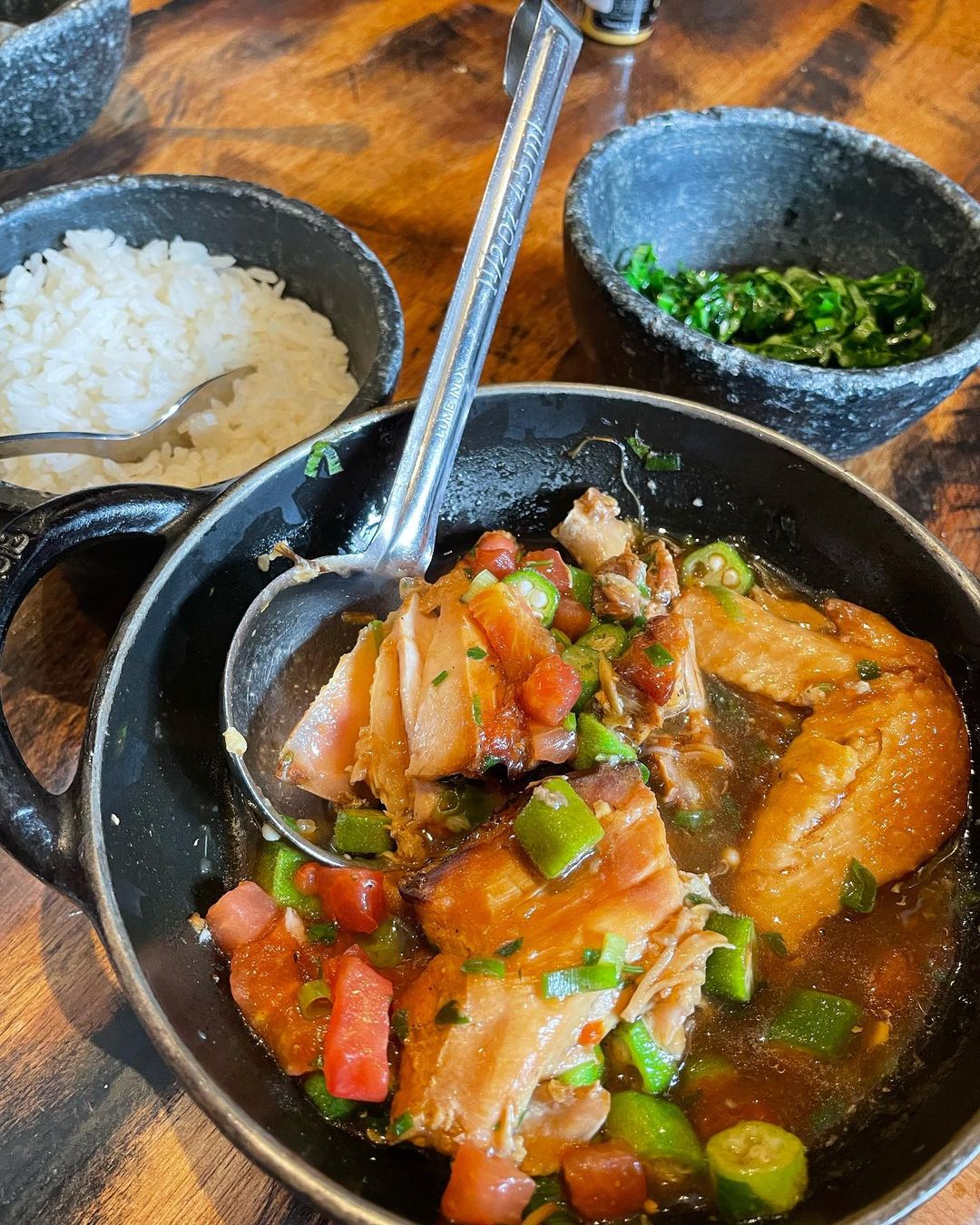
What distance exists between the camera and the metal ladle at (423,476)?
163 cm

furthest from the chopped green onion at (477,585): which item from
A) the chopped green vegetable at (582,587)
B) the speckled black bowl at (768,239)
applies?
the speckled black bowl at (768,239)

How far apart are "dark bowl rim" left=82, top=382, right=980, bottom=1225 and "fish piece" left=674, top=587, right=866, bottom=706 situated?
0.25 metres

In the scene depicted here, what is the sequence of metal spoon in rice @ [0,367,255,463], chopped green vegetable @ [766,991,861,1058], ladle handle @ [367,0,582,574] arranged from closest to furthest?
chopped green vegetable @ [766,991,861,1058]
ladle handle @ [367,0,582,574]
metal spoon in rice @ [0,367,255,463]

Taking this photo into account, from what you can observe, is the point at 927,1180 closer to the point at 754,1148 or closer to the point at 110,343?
the point at 754,1148

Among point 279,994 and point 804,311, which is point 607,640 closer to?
point 279,994

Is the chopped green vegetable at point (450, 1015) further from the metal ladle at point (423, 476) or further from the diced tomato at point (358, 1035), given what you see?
the metal ladle at point (423, 476)

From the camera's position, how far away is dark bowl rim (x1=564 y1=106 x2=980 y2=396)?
6.31 ft

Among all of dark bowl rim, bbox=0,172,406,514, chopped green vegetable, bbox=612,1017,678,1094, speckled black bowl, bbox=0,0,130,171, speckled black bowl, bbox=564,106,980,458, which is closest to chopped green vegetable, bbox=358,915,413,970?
chopped green vegetable, bbox=612,1017,678,1094

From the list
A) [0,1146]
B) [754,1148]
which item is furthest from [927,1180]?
[0,1146]

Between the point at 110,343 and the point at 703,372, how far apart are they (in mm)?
1521

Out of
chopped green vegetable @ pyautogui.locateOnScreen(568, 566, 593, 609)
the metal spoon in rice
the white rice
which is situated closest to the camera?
chopped green vegetable @ pyautogui.locateOnScreen(568, 566, 593, 609)

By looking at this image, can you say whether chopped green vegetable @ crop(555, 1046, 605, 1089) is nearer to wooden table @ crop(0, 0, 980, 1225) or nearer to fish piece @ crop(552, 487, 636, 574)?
wooden table @ crop(0, 0, 980, 1225)

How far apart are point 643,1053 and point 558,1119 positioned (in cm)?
15

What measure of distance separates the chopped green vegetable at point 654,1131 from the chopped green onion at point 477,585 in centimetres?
82
